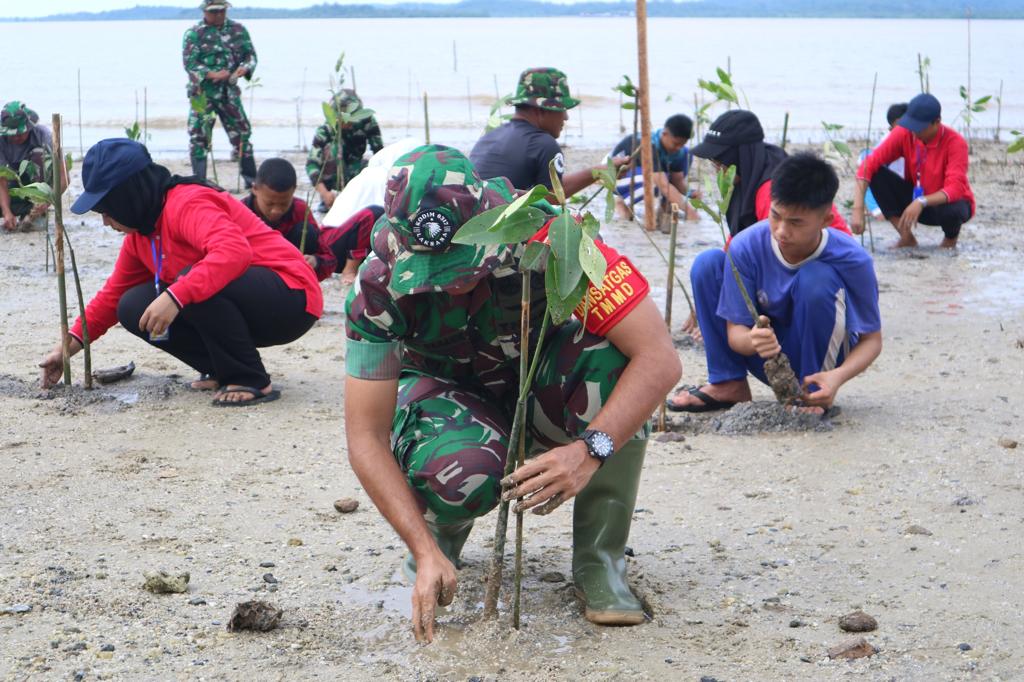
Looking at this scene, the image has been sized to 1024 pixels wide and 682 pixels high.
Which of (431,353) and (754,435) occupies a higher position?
(431,353)

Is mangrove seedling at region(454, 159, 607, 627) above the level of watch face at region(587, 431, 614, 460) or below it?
above

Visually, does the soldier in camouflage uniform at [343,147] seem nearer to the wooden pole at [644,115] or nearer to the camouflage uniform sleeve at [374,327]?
the wooden pole at [644,115]

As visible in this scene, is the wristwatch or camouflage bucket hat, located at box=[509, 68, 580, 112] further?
camouflage bucket hat, located at box=[509, 68, 580, 112]

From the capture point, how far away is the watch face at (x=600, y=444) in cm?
240

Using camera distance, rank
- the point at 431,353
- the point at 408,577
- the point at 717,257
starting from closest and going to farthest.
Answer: the point at 431,353
the point at 408,577
the point at 717,257

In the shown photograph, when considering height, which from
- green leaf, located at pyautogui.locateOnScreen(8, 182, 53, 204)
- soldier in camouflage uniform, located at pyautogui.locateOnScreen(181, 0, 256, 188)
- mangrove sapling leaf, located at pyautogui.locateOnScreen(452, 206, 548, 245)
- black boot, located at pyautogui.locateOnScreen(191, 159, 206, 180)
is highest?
soldier in camouflage uniform, located at pyautogui.locateOnScreen(181, 0, 256, 188)

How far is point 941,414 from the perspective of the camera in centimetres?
409

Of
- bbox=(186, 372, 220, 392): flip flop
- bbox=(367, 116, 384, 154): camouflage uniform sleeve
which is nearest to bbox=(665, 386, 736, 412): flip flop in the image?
bbox=(186, 372, 220, 392): flip flop

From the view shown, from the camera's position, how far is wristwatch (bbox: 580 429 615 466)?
7.89ft

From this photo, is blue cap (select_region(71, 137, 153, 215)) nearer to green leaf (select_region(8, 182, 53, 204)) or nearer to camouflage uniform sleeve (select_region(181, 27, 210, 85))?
green leaf (select_region(8, 182, 53, 204))

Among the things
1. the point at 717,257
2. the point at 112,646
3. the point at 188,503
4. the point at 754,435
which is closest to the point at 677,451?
the point at 754,435

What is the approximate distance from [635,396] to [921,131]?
17.6 feet

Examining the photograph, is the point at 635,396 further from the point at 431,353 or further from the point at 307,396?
the point at 307,396

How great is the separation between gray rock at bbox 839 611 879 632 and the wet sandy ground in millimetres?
23
